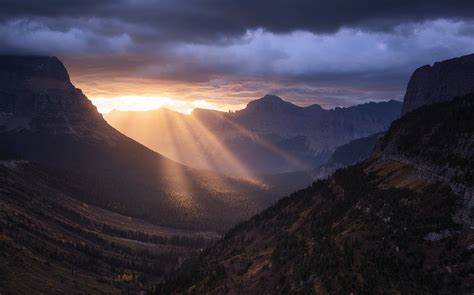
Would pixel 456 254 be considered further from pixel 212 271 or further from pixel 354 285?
pixel 212 271

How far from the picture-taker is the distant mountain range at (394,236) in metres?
106

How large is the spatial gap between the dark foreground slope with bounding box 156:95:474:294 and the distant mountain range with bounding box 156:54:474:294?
29 cm

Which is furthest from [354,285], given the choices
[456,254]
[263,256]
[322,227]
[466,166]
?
[263,256]

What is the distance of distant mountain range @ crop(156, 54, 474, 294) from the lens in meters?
106

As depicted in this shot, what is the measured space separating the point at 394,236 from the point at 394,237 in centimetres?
44

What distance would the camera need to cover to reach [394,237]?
12312 centimetres

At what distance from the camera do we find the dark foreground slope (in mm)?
106094

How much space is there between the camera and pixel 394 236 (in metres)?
124

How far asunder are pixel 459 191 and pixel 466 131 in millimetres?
30073

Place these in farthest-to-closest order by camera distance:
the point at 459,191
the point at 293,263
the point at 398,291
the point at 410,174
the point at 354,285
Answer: the point at 410,174
the point at 293,263
the point at 459,191
the point at 354,285
the point at 398,291

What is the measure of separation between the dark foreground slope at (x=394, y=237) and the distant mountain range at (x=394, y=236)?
0.94 feet

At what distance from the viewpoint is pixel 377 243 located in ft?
408

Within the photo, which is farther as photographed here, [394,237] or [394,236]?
[394,236]

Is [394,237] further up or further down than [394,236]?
further down
